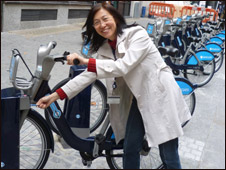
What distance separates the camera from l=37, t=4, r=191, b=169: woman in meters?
2.09

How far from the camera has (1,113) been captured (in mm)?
2188

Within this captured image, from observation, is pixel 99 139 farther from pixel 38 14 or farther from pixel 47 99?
pixel 38 14

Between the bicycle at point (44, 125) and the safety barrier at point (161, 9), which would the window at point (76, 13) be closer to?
the safety barrier at point (161, 9)

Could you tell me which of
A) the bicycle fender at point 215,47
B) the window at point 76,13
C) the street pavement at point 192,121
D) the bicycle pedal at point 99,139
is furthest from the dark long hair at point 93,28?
the window at point 76,13

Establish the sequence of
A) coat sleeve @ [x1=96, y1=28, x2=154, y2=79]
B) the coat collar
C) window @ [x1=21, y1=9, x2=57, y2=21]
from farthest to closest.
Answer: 1. window @ [x1=21, y1=9, x2=57, y2=21]
2. the coat collar
3. coat sleeve @ [x1=96, y1=28, x2=154, y2=79]

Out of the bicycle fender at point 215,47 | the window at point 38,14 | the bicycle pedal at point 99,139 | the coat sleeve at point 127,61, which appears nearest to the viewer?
the coat sleeve at point 127,61

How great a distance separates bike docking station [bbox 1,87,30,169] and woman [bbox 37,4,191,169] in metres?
0.19

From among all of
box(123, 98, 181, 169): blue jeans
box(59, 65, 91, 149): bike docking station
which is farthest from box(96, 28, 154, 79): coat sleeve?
box(59, 65, 91, 149): bike docking station

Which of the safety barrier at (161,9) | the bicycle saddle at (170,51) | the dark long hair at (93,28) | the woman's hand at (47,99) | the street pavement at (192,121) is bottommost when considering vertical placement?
the street pavement at (192,121)

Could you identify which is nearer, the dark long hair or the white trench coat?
the white trench coat

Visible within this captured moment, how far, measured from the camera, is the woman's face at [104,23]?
2230 mm

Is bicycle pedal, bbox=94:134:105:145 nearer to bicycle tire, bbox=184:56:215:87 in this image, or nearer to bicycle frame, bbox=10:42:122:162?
bicycle frame, bbox=10:42:122:162

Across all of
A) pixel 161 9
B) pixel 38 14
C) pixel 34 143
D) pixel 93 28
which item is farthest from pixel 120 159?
pixel 161 9

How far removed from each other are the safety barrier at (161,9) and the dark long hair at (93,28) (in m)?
16.3
